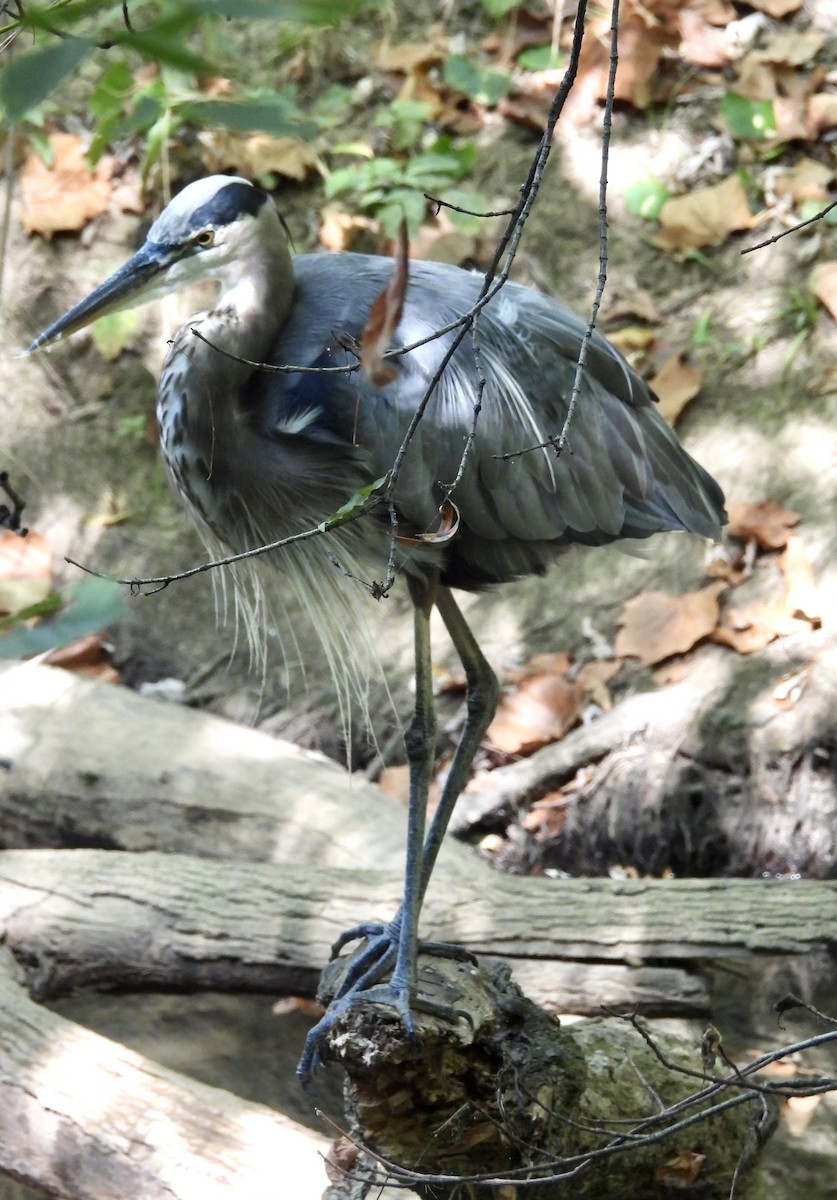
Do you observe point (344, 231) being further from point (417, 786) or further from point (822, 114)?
point (417, 786)

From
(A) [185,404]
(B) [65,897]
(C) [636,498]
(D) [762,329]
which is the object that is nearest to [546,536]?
(C) [636,498]

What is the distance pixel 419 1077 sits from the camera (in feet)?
6.75

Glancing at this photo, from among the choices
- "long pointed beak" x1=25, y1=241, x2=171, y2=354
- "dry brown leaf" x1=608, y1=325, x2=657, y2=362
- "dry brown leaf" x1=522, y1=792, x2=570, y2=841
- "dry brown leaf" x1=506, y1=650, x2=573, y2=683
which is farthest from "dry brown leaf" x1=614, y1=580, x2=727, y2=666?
"long pointed beak" x1=25, y1=241, x2=171, y2=354

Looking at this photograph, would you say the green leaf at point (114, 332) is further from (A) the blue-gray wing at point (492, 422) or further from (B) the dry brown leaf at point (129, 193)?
(A) the blue-gray wing at point (492, 422)

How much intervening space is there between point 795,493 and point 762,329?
0.69 metres

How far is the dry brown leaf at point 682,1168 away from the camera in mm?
2307

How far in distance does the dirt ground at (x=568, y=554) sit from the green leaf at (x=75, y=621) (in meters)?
2.76

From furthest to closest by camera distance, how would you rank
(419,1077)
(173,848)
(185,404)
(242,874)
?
(173,848), (242,874), (185,404), (419,1077)

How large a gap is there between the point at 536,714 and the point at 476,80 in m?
2.47

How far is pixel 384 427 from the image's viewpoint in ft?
8.05

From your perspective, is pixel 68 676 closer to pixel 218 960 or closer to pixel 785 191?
pixel 218 960

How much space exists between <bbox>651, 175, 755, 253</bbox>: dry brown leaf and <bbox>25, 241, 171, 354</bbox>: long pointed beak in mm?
2547

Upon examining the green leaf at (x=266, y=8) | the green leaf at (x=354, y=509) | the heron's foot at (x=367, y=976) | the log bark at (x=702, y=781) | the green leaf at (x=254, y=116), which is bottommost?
the log bark at (x=702, y=781)

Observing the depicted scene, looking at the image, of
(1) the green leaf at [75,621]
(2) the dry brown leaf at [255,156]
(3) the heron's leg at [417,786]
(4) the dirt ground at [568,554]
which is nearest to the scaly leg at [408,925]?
(3) the heron's leg at [417,786]
